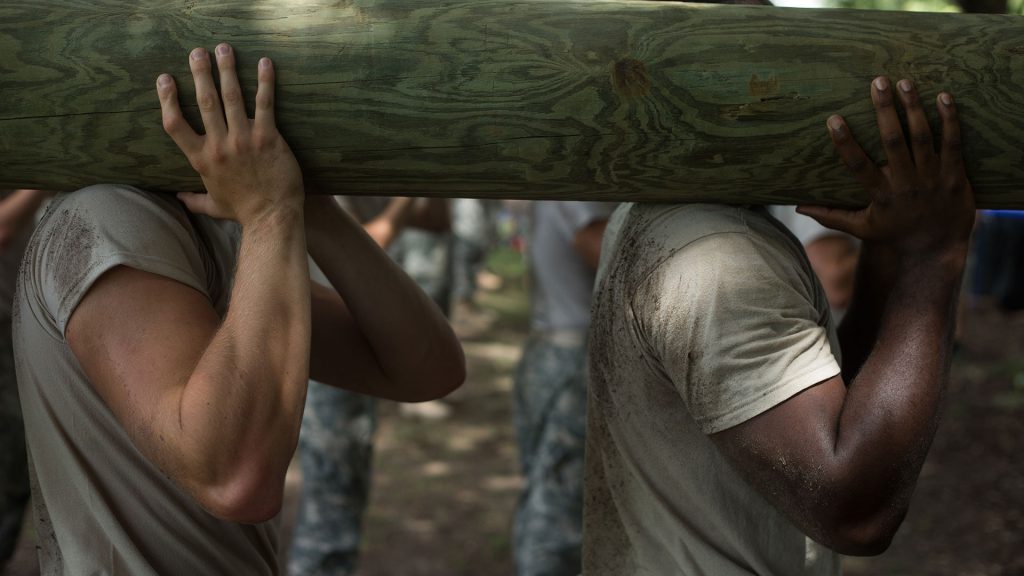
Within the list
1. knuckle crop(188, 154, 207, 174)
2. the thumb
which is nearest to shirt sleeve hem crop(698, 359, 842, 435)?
the thumb

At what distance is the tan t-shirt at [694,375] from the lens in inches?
65.0

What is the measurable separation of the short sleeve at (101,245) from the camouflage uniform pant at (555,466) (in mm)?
2623

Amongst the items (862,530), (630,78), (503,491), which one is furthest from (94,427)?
(503,491)

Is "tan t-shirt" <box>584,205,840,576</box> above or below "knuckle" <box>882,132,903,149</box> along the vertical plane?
below

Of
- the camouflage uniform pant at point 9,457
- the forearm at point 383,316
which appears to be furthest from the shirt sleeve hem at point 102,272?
the camouflage uniform pant at point 9,457

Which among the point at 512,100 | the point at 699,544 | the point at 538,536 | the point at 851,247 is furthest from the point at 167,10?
the point at 538,536

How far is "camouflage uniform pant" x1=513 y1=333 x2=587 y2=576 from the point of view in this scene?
169 inches

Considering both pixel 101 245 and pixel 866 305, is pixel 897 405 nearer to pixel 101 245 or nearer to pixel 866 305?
pixel 866 305

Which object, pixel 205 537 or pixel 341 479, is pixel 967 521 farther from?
pixel 205 537

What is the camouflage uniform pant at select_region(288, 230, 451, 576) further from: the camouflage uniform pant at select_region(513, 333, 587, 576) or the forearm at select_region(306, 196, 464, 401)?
the forearm at select_region(306, 196, 464, 401)

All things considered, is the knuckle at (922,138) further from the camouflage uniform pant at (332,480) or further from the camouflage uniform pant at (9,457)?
the camouflage uniform pant at (332,480)

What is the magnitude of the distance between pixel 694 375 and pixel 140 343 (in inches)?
33.0

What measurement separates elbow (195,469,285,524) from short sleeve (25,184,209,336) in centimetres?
35

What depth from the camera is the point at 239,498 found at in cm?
158
